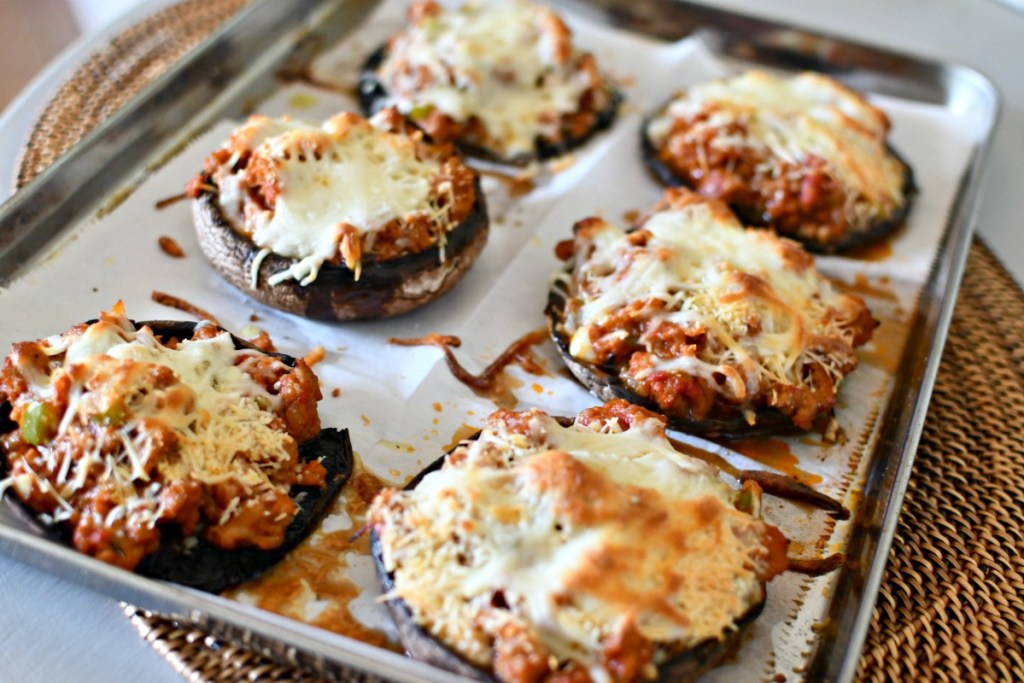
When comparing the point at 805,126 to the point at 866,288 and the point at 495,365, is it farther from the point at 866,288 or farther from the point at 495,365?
the point at 495,365

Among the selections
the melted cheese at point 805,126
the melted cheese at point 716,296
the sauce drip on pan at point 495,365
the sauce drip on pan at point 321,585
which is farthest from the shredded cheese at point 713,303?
the sauce drip on pan at point 321,585

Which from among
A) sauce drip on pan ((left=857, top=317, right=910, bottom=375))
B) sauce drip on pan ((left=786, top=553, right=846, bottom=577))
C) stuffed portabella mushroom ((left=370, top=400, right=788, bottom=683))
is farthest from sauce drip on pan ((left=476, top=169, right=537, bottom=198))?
sauce drip on pan ((left=786, top=553, right=846, bottom=577))

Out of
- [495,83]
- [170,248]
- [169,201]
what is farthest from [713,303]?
[169,201]

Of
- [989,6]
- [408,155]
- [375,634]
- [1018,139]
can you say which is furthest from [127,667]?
[989,6]

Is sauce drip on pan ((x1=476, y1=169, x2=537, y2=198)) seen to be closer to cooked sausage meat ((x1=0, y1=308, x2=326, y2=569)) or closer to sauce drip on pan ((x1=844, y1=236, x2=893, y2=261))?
sauce drip on pan ((x1=844, y1=236, x2=893, y2=261))

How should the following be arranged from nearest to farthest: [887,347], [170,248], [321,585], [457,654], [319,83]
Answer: [457,654]
[321,585]
[170,248]
[887,347]
[319,83]

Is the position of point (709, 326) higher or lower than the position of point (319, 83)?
lower

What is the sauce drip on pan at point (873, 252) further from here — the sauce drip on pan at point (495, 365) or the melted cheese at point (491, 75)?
the sauce drip on pan at point (495, 365)

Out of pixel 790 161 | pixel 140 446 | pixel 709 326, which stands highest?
pixel 140 446

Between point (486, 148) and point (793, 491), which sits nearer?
point (793, 491)
